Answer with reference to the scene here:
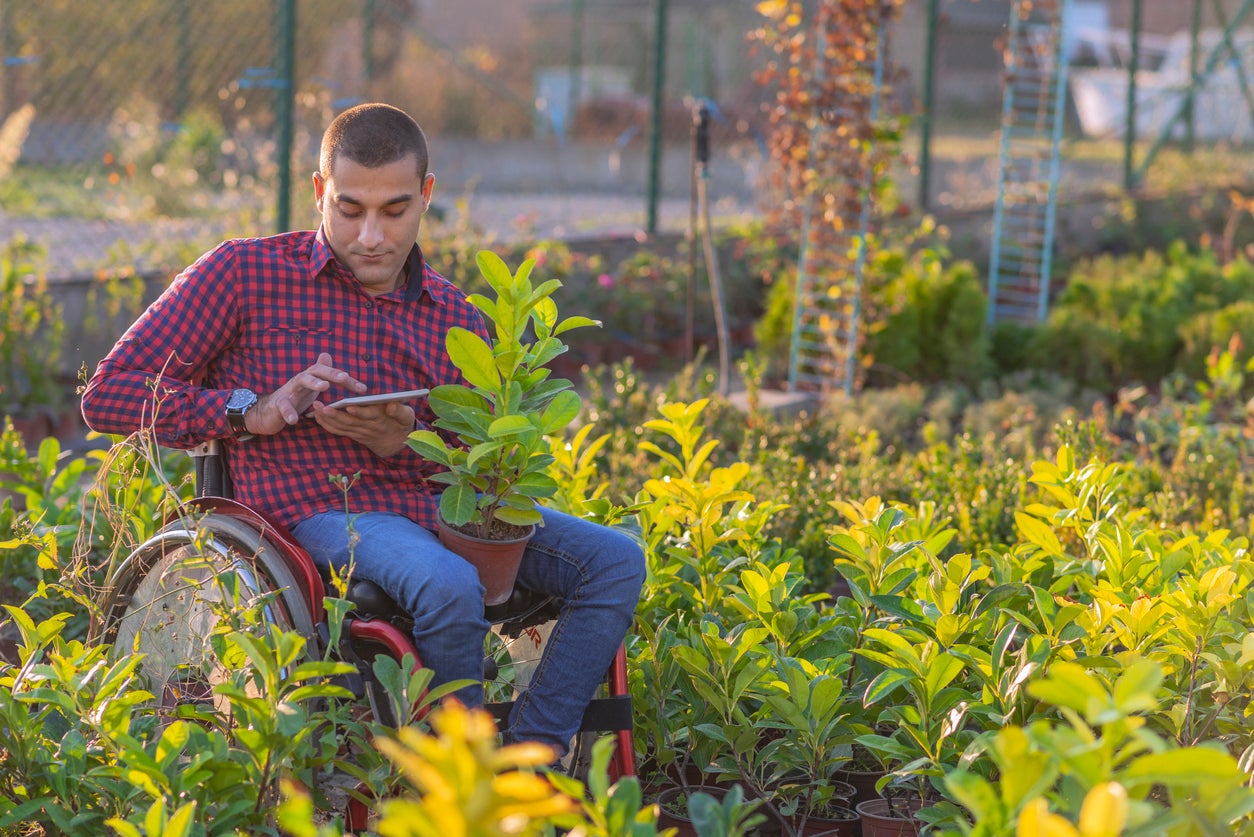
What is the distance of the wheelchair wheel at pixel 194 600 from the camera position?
7.02 ft

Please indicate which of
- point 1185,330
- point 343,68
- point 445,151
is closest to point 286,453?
point 1185,330

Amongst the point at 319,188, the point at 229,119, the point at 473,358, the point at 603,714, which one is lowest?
the point at 603,714

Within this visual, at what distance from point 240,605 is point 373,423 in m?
0.38

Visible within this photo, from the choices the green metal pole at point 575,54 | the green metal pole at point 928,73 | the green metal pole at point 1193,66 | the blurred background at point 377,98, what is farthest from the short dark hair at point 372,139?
the green metal pole at point 575,54

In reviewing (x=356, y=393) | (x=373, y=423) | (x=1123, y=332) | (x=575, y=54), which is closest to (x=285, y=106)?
(x=1123, y=332)

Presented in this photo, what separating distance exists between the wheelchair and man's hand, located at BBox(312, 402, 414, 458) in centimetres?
19

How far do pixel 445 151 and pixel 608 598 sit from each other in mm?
12389

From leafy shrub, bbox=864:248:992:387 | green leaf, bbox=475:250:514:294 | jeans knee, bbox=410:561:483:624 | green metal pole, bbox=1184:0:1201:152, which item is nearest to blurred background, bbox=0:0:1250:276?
green metal pole, bbox=1184:0:1201:152

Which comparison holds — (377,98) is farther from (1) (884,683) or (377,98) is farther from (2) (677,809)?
(1) (884,683)

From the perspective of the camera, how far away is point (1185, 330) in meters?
6.37

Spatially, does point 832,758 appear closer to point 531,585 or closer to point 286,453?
point 531,585

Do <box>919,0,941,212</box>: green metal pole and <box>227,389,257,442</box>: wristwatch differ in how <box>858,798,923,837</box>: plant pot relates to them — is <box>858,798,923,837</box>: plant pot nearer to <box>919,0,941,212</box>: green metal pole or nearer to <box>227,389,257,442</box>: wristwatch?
<box>227,389,257,442</box>: wristwatch

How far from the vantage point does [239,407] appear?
2342mm

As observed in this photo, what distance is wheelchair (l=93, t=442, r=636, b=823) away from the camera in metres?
2.15
